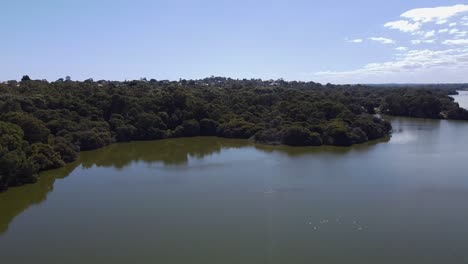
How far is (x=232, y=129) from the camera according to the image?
42969 millimetres

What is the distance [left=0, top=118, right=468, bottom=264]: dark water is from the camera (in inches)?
611

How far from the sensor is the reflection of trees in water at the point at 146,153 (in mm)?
23486

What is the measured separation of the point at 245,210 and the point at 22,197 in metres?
11.4

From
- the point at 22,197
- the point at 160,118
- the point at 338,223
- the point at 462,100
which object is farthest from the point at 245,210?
the point at 462,100

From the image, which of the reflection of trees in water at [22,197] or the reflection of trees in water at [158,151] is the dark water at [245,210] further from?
the reflection of trees in water at [158,151]

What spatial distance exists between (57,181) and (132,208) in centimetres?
815

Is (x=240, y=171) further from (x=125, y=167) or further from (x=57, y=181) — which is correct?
(x=57, y=181)

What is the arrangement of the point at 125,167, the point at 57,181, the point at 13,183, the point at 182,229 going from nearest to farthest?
the point at 182,229
the point at 13,183
the point at 57,181
the point at 125,167

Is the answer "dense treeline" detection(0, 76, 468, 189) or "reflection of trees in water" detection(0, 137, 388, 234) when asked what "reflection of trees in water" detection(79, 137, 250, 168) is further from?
"dense treeline" detection(0, 76, 468, 189)

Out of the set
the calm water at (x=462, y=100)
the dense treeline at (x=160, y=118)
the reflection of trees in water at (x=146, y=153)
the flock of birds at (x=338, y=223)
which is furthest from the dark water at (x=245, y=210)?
the calm water at (x=462, y=100)

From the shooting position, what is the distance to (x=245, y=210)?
19984mm

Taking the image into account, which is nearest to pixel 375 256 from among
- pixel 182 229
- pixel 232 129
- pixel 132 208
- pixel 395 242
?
pixel 395 242

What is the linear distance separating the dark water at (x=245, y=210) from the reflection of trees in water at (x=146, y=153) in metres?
0.19

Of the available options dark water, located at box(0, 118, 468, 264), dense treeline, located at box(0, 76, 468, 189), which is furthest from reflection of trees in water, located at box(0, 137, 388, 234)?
dense treeline, located at box(0, 76, 468, 189)
